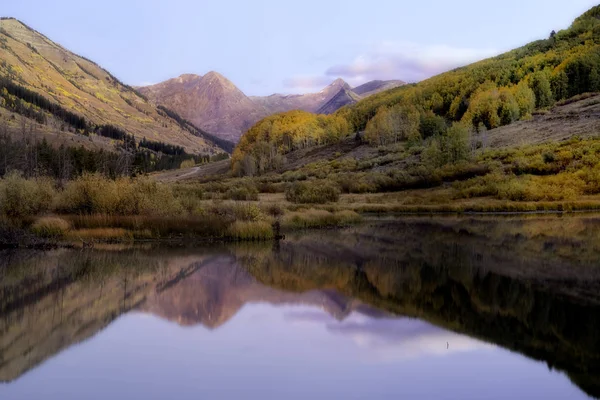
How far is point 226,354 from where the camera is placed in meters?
11.6

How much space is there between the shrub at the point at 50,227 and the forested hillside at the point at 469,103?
5410 cm

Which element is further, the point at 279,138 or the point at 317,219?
the point at 279,138

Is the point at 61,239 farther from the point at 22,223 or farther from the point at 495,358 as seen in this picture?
the point at 495,358

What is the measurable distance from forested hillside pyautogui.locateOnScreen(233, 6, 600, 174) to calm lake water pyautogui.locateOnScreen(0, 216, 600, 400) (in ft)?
177

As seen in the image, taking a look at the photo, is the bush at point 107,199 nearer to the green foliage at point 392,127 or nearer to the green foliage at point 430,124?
the green foliage at point 392,127

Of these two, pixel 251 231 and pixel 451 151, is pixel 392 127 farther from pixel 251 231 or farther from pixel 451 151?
pixel 251 231

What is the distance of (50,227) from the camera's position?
27.0m

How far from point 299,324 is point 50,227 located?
17818 mm

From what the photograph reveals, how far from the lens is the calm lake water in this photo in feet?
31.9

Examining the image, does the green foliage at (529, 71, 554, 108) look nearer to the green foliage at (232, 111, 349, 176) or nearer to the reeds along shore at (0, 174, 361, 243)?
the green foliage at (232, 111, 349, 176)

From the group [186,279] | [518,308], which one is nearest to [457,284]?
[518,308]

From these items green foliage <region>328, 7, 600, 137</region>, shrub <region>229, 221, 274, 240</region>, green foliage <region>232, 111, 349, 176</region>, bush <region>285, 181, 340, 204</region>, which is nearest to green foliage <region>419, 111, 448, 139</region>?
green foliage <region>328, 7, 600, 137</region>

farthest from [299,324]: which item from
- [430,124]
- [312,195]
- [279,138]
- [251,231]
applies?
[279,138]

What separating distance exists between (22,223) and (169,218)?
23.5ft
